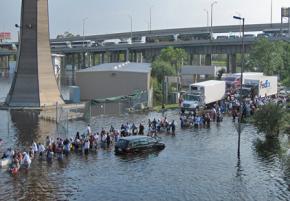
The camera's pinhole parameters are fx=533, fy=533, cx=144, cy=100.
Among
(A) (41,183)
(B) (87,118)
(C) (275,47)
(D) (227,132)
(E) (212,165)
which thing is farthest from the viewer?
(C) (275,47)

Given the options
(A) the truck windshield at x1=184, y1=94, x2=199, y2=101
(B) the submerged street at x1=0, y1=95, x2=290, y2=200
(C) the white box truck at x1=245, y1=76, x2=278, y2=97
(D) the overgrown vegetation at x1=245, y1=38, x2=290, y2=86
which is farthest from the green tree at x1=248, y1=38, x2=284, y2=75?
(B) the submerged street at x1=0, y1=95, x2=290, y2=200

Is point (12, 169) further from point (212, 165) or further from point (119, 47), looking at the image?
point (119, 47)

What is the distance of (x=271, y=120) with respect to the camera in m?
40.9

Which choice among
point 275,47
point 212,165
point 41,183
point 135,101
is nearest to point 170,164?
point 212,165

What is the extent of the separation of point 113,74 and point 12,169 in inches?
1642

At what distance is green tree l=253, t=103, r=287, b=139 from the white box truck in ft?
91.4

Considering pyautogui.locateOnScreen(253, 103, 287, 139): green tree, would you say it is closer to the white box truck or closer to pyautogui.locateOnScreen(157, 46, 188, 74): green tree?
the white box truck

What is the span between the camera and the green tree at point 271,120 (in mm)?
40969

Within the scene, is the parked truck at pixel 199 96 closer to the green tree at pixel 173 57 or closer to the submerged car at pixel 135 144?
the submerged car at pixel 135 144

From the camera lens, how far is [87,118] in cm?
5212

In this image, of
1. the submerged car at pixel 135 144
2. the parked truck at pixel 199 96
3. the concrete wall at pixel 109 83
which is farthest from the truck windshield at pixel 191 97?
the submerged car at pixel 135 144

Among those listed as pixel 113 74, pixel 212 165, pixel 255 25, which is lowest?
pixel 212 165

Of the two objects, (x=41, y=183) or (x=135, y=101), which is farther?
(x=135, y=101)

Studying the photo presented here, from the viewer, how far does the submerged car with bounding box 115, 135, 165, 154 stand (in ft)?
113
